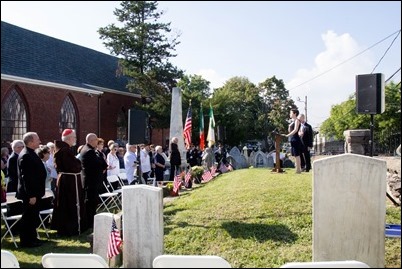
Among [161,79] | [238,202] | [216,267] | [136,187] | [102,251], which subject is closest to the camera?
[216,267]

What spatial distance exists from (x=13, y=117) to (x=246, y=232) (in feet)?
75.2

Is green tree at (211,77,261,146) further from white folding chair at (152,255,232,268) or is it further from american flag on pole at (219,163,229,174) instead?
white folding chair at (152,255,232,268)

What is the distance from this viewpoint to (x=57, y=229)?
8086 millimetres

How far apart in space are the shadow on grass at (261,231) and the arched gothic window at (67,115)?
82.9ft

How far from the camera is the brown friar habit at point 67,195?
804cm

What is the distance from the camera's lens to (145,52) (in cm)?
3406

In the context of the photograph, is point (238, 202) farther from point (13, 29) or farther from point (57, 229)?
point (13, 29)

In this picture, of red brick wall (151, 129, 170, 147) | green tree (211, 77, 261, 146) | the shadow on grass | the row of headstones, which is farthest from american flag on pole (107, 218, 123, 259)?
red brick wall (151, 129, 170, 147)

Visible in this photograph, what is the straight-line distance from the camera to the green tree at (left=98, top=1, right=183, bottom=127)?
3334 cm

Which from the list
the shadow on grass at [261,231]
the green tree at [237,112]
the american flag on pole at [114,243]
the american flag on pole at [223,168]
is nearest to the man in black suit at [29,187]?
the american flag on pole at [114,243]

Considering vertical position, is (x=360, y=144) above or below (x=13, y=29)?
below

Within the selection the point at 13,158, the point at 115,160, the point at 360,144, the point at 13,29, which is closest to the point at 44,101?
the point at 13,29

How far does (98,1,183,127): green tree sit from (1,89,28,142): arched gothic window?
33.4 ft

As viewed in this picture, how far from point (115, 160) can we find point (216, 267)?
346 inches
